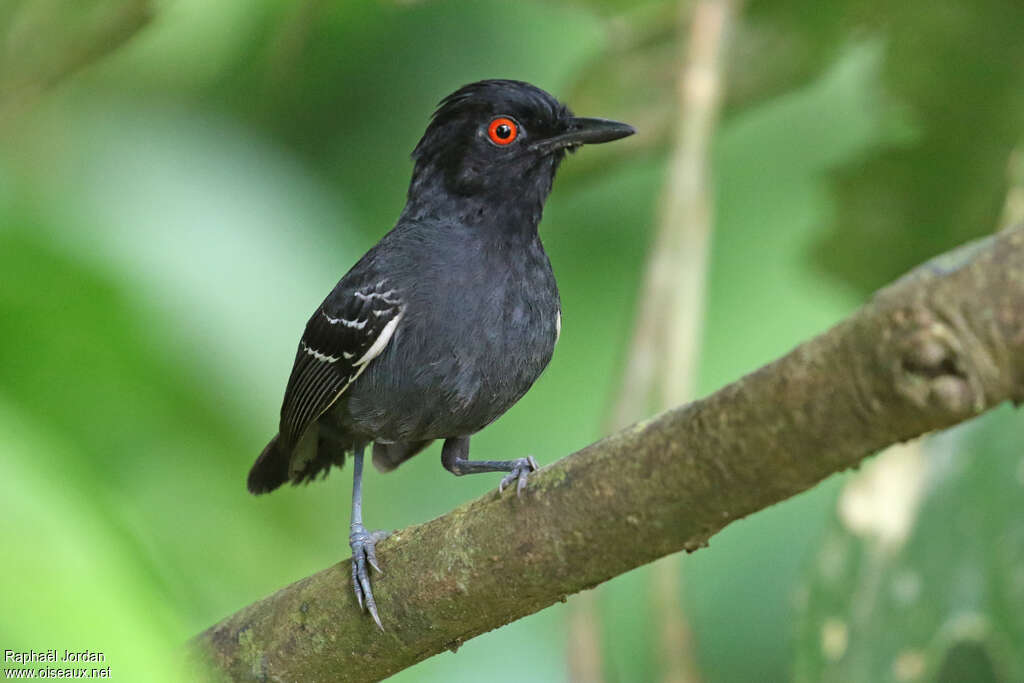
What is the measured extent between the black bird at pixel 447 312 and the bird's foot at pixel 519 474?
0.03 feet

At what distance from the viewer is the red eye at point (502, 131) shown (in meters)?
3.48

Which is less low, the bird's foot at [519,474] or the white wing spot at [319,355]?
the white wing spot at [319,355]

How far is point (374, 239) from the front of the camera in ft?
17.5

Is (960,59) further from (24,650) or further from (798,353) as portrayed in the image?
(24,650)

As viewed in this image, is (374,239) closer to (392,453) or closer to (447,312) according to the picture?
(392,453)

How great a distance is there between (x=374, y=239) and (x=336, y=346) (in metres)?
2.08

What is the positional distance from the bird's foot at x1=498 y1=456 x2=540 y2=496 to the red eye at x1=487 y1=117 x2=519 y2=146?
3.62ft

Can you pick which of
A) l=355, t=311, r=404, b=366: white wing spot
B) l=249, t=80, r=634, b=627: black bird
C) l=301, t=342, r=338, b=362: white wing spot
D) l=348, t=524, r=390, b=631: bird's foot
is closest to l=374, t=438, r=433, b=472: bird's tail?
l=249, t=80, r=634, b=627: black bird

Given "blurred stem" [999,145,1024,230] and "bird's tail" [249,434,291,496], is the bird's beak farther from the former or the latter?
"bird's tail" [249,434,291,496]

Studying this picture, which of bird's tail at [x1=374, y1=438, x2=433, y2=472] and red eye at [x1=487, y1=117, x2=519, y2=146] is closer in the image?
red eye at [x1=487, y1=117, x2=519, y2=146]

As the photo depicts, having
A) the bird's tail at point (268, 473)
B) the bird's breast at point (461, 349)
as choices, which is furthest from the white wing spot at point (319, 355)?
the bird's tail at point (268, 473)

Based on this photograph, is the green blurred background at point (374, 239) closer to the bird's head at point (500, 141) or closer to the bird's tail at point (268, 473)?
the bird's tail at point (268, 473)

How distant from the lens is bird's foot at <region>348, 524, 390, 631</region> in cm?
237

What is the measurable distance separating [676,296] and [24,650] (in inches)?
103
